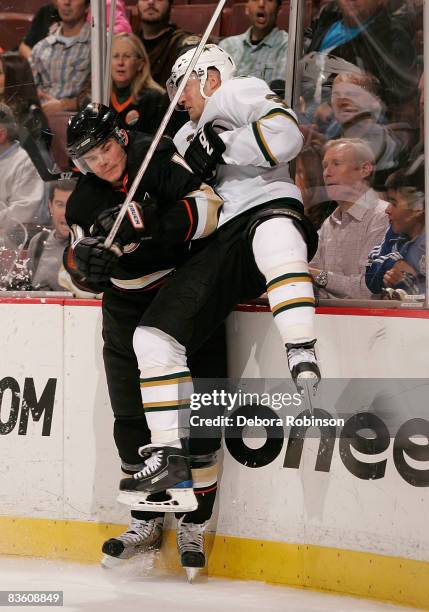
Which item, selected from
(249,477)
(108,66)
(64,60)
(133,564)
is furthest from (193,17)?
(133,564)

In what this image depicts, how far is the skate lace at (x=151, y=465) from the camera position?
2.54 m

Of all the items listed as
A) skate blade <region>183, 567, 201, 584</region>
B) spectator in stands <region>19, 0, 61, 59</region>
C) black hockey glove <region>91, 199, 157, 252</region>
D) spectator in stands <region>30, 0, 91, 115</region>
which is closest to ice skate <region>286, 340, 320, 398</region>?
black hockey glove <region>91, 199, 157, 252</region>

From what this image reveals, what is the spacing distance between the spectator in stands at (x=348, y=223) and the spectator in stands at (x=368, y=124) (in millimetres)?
26

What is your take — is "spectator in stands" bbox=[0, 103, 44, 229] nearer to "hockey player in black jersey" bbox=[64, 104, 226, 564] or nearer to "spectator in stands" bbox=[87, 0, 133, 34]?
"spectator in stands" bbox=[87, 0, 133, 34]

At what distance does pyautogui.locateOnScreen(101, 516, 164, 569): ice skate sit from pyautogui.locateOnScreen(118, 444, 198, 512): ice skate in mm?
364

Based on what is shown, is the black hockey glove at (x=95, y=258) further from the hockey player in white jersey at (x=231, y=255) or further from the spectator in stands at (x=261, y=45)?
the spectator in stands at (x=261, y=45)

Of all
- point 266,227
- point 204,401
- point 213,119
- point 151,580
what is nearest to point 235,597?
point 151,580

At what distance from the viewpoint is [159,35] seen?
3334mm

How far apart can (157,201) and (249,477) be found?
2.75 ft

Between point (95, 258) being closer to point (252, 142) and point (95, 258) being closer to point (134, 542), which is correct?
point (252, 142)

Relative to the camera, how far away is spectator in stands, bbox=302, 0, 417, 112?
2840 mm

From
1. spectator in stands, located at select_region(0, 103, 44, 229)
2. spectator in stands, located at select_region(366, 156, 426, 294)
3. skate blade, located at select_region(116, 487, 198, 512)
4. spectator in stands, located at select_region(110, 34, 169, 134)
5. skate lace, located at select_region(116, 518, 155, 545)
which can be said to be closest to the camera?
skate blade, located at select_region(116, 487, 198, 512)

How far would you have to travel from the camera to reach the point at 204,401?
2857 millimetres

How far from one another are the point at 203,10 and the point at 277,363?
1.26 metres
